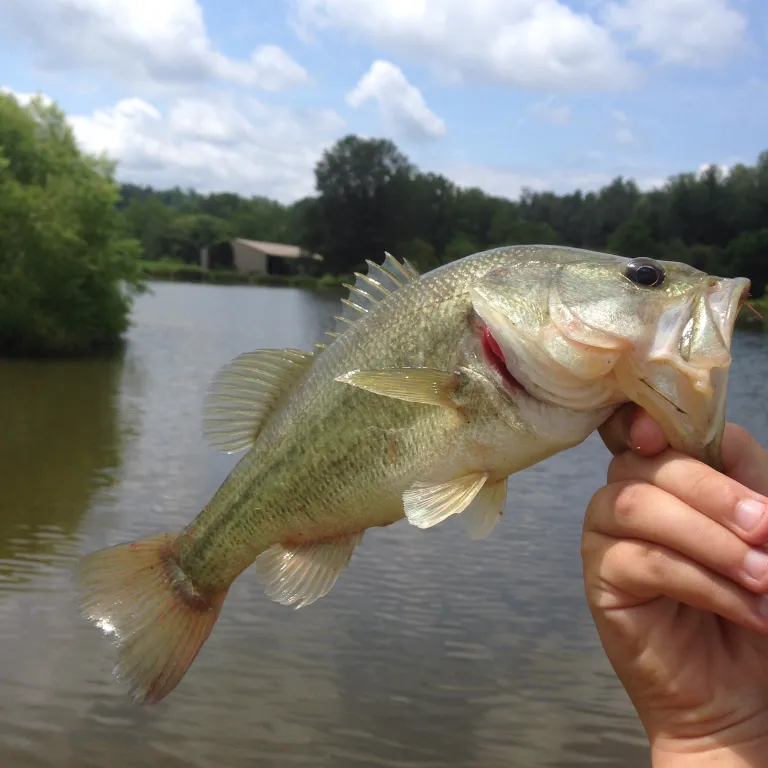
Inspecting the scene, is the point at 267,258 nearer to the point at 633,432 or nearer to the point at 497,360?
the point at 497,360

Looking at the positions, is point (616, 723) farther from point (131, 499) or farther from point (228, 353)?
point (228, 353)

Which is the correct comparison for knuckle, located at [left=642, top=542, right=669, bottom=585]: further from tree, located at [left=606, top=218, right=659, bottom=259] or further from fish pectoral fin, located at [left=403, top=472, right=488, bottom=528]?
tree, located at [left=606, top=218, right=659, bottom=259]

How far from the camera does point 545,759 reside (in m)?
6.69

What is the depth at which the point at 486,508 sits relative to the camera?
232 cm

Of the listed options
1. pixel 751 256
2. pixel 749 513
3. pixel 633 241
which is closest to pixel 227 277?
pixel 633 241

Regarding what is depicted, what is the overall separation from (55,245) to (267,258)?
85822mm

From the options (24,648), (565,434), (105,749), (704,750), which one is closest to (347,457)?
(565,434)

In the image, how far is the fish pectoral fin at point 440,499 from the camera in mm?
2172

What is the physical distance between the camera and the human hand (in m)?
1.77

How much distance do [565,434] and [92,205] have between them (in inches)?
1165

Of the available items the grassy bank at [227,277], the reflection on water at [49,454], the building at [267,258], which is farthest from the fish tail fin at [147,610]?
the building at [267,258]

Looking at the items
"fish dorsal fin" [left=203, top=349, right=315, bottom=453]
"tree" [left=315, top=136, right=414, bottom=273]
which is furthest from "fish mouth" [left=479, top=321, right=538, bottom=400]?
"tree" [left=315, top=136, right=414, bottom=273]

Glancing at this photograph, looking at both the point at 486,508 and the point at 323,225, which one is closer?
the point at 486,508

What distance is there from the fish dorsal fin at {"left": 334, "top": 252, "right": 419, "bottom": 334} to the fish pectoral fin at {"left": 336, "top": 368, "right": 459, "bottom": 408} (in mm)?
436
